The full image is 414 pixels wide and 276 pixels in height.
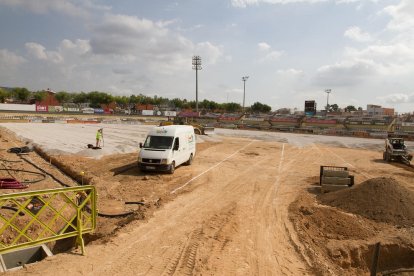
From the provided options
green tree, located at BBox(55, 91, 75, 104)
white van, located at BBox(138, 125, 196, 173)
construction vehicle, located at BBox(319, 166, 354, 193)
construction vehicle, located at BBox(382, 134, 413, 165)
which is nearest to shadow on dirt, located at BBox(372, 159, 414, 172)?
construction vehicle, located at BBox(382, 134, 413, 165)

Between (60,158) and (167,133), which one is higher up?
(167,133)

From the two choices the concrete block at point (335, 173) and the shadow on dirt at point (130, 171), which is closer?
the concrete block at point (335, 173)

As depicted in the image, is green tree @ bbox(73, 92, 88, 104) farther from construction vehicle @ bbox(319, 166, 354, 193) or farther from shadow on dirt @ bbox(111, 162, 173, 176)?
construction vehicle @ bbox(319, 166, 354, 193)

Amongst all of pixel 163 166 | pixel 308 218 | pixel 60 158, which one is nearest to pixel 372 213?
pixel 308 218

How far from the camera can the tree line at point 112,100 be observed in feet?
392

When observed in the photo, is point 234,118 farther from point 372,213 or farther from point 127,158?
point 372,213

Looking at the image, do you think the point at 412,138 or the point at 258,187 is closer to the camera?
the point at 258,187

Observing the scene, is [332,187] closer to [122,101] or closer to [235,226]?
[235,226]

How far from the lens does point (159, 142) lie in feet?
59.6

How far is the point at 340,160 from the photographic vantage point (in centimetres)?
2664

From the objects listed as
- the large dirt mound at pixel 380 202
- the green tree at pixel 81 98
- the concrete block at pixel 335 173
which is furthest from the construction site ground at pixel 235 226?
the green tree at pixel 81 98

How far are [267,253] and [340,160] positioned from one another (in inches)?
809

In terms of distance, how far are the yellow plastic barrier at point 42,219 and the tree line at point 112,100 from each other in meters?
110

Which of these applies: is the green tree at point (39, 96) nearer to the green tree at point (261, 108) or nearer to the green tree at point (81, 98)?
the green tree at point (81, 98)
